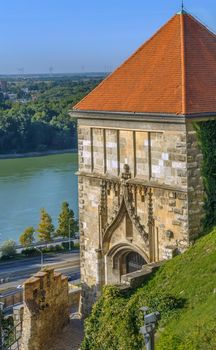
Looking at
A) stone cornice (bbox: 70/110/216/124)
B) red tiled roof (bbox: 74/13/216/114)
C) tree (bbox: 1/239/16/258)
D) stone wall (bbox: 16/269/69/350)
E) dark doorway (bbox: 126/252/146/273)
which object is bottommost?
tree (bbox: 1/239/16/258)

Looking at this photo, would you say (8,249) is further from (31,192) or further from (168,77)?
(168,77)

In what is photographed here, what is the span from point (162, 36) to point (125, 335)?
6.74 meters

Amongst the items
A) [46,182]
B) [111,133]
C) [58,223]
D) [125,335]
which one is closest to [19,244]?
[58,223]

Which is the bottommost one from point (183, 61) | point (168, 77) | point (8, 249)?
point (8, 249)

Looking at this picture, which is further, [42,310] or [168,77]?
[168,77]

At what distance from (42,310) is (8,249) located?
27.2 metres

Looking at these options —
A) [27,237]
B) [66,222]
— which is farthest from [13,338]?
[66,222]

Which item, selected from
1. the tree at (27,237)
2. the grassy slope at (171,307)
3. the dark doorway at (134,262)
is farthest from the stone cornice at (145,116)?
the tree at (27,237)

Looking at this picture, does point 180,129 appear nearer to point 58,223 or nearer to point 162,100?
point 162,100

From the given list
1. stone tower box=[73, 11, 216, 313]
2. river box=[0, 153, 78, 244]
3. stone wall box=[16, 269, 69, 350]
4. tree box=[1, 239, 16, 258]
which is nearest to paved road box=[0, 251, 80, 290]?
tree box=[1, 239, 16, 258]

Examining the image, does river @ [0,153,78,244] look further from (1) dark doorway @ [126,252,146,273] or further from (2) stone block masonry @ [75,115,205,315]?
(1) dark doorway @ [126,252,146,273]

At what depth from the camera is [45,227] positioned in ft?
136

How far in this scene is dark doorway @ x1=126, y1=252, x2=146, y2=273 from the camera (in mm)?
13977

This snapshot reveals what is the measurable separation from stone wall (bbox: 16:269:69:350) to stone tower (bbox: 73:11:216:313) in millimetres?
1479
